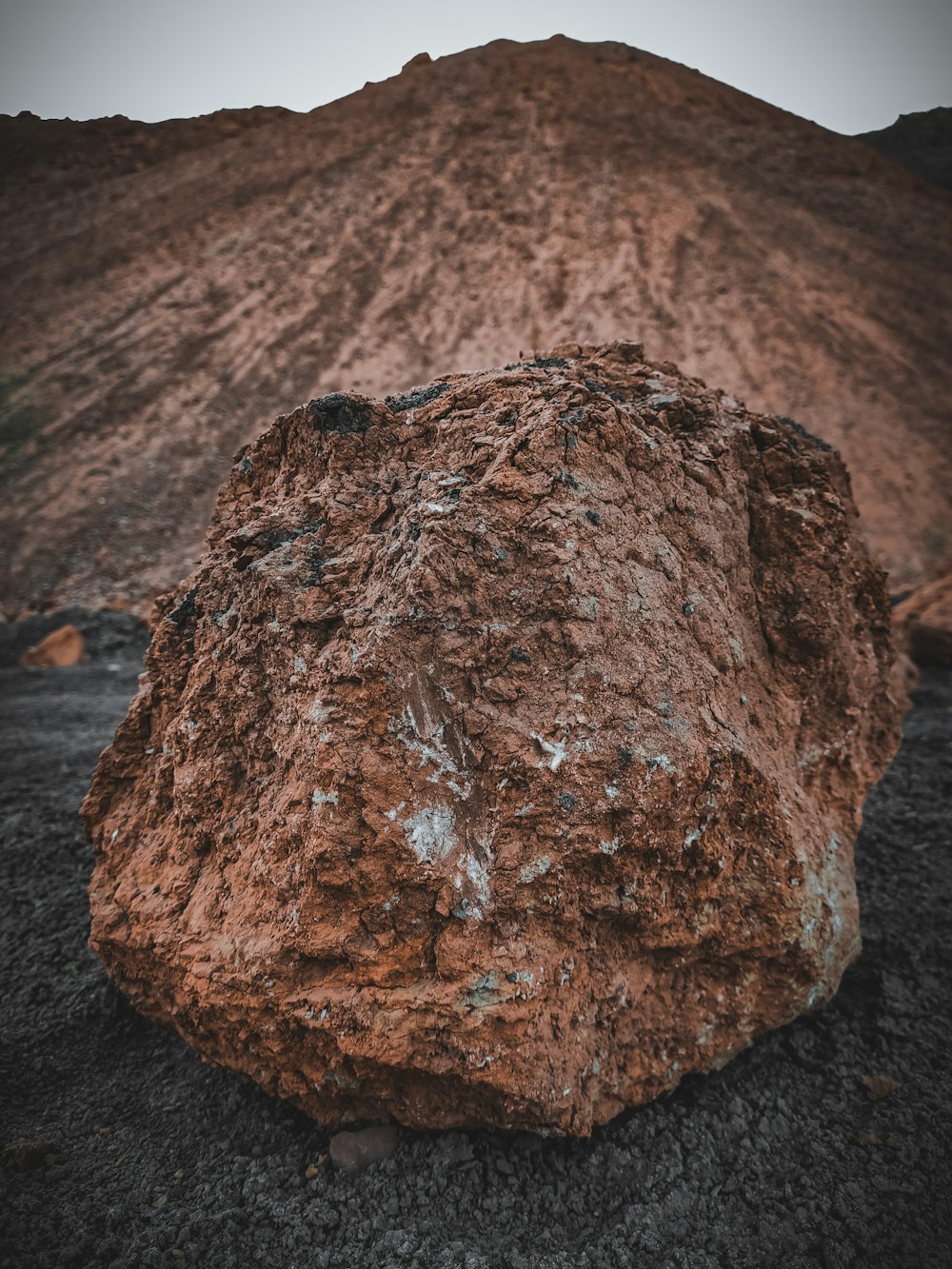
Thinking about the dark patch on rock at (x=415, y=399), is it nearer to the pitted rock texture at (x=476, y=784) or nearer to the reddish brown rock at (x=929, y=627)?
the pitted rock texture at (x=476, y=784)

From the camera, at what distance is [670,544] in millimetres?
1608

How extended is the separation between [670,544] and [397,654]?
74 centimetres

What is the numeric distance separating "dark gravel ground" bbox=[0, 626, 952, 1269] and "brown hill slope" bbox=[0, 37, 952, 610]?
872 cm

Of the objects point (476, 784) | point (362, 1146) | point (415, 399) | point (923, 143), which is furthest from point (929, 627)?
point (923, 143)

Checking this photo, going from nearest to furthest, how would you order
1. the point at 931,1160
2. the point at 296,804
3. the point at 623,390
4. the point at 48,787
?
the point at 296,804 < the point at 931,1160 < the point at 623,390 < the point at 48,787

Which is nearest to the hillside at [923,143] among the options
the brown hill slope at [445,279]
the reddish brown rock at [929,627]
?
the brown hill slope at [445,279]

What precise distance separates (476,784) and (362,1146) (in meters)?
0.85

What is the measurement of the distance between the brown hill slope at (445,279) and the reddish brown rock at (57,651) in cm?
312

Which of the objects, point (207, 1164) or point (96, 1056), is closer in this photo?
point (207, 1164)

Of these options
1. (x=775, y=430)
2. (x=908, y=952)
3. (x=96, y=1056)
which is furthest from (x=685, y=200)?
(x=96, y=1056)

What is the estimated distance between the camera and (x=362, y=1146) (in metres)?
1.44

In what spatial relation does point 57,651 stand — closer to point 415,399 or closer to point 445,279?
point 415,399

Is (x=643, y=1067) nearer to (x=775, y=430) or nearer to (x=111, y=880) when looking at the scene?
(x=111, y=880)

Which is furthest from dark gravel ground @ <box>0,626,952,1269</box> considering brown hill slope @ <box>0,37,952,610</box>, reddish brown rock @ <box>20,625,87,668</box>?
brown hill slope @ <box>0,37,952,610</box>
